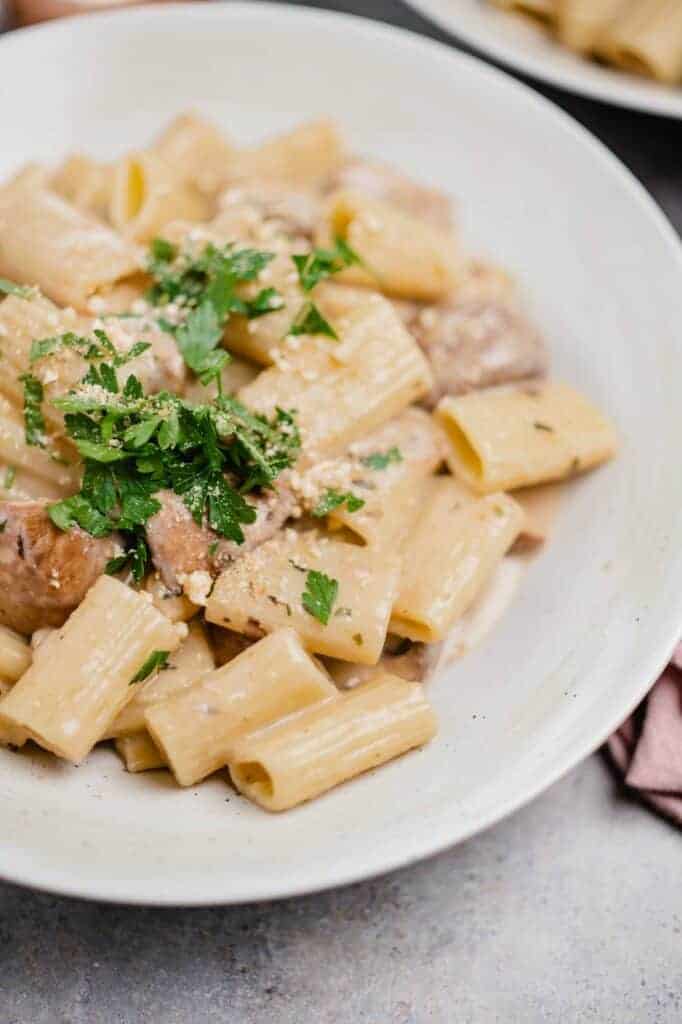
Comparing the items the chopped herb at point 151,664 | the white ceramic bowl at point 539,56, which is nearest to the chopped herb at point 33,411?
the chopped herb at point 151,664

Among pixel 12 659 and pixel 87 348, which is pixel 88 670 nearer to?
pixel 12 659

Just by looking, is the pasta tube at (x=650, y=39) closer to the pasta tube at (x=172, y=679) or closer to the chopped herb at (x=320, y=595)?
the chopped herb at (x=320, y=595)

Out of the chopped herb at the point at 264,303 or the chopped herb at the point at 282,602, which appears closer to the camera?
the chopped herb at the point at 282,602

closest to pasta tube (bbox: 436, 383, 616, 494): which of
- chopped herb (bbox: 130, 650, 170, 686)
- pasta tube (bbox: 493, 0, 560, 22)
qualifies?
chopped herb (bbox: 130, 650, 170, 686)

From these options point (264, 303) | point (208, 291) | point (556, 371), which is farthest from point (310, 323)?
point (556, 371)

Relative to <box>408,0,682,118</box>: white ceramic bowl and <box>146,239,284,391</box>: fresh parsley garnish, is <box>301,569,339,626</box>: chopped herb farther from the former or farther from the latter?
<box>408,0,682,118</box>: white ceramic bowl

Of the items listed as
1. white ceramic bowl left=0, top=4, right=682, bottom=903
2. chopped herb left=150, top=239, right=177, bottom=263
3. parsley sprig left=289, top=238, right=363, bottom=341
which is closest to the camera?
white ceramic bowl left=0, top=4, right=682, bottom=903

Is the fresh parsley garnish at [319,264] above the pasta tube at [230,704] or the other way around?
above

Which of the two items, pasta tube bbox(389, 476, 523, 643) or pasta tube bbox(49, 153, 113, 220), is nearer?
pasta tube bbox(389, 476, 523, 643)
